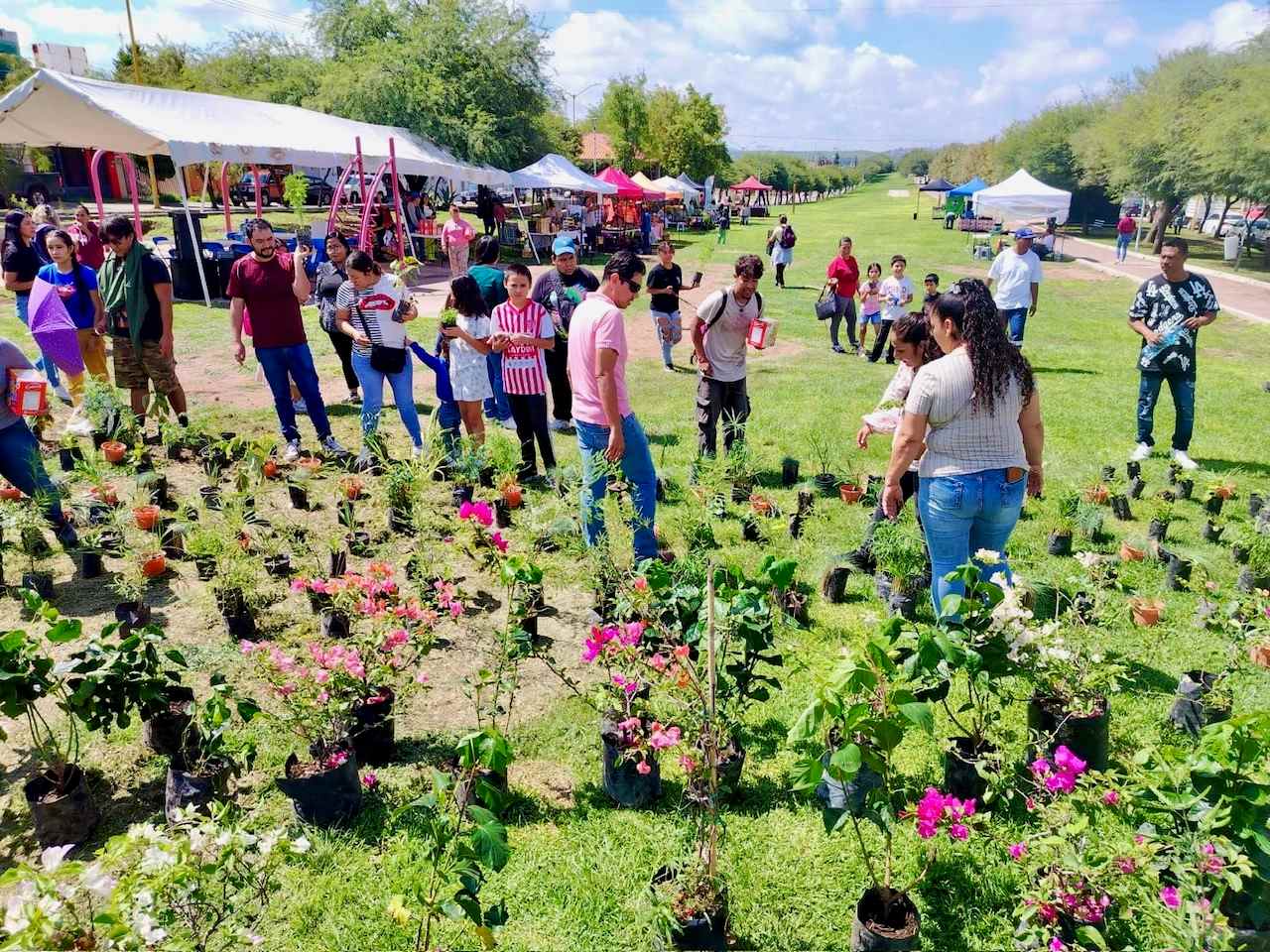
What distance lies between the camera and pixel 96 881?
1.53m

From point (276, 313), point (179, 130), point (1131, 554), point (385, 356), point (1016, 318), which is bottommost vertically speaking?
point (1131, 554)

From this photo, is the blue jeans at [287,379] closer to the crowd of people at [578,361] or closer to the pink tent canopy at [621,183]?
the crowd of people at [578,361]

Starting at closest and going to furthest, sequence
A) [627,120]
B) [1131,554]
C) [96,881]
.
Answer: [96,881]
[1131,554]
[627,120]

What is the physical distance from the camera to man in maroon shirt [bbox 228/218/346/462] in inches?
237

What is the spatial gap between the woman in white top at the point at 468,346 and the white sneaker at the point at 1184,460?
5.89 metres

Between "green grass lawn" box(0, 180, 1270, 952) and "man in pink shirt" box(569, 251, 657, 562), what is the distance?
446 mm

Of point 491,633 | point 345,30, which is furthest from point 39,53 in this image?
point 491,633

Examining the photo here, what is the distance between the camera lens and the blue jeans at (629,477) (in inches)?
169

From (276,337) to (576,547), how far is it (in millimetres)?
3472

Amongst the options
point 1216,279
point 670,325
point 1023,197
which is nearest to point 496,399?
point 670,325

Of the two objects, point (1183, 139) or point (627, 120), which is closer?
point (1183, 139)

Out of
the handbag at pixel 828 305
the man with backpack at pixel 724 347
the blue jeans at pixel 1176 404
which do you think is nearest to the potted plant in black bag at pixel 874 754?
the man with backpack at pixel 724 347

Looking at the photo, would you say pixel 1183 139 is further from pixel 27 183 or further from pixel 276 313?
pixel 27 183

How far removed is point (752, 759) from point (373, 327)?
4.39 meters
